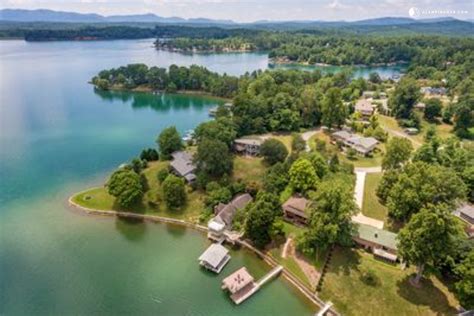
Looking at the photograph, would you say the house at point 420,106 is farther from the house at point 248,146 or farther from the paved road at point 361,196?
the house at point 248,146

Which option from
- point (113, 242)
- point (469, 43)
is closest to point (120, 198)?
point (113, 242)

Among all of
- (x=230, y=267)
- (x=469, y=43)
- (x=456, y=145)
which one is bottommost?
(x=230, y=267)

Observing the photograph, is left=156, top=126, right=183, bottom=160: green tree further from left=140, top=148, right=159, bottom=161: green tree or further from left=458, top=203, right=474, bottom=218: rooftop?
left=458, top=203, right=474, bottom=218: rooftop

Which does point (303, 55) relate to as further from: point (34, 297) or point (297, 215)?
point (34, 297)

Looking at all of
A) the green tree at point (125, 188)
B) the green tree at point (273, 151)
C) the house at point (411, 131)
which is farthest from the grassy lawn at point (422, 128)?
the green tree at point (125, 188)

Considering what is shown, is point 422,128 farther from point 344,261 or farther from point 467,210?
point 344,261

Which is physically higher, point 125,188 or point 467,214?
point 125,188

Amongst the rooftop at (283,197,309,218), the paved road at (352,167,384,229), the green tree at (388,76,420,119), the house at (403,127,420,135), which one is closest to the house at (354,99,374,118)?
the green tree at (388,76,420,119)

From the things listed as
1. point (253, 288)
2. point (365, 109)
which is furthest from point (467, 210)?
point (365, 109)
